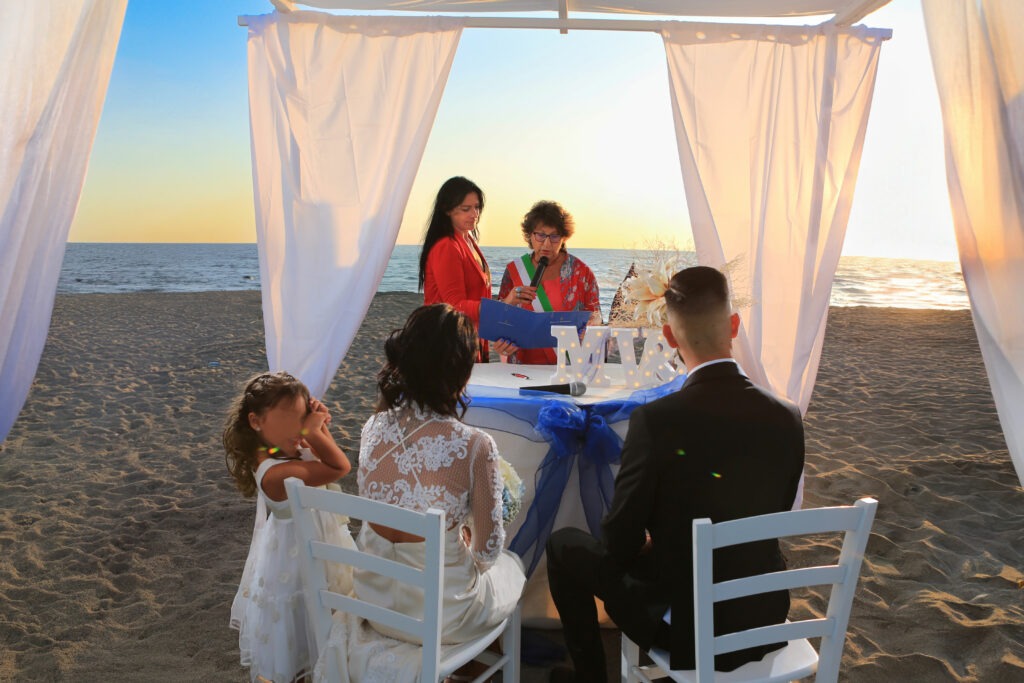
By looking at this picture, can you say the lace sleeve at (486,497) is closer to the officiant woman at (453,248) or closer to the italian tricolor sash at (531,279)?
the officiant woman at (453,248)

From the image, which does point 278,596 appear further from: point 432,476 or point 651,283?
point 651,283

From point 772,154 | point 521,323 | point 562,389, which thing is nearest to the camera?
point 562,389

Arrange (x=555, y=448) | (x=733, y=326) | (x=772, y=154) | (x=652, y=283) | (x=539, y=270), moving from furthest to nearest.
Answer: (x=539, y=270) < (x=772, y=154) < (x=652, y=283) < (x=555, y=448) < (x=733, y=326)

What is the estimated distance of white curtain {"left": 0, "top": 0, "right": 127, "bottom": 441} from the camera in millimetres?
2207

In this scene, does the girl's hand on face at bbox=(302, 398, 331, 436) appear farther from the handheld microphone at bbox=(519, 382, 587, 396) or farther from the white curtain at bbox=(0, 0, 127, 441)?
the white curtain at bbox=(0, 0, 127, 441)

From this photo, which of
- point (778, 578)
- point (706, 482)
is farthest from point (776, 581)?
point (706, 482)

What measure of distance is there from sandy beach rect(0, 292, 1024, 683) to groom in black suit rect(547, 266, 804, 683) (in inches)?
37.6

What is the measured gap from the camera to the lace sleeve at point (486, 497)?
6.35ft

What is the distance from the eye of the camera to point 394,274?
27875 mm

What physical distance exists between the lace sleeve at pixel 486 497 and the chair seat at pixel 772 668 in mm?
491

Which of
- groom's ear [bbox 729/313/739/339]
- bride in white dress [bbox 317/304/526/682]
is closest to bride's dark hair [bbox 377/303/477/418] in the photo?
bride in white dress [bbox 317/304/526/682]

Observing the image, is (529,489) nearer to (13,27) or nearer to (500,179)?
(13,27)

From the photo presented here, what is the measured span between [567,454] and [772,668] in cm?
96

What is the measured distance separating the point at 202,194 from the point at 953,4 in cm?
3069
